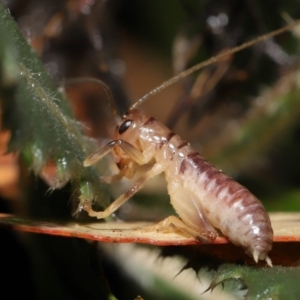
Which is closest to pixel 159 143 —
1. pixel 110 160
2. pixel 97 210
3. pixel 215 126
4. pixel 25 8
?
pixel 110 160

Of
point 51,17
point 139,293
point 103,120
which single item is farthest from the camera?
point 103,120

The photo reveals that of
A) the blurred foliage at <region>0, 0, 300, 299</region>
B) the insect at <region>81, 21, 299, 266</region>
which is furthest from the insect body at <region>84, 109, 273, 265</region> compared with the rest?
the blurred foliage at <region>0, 0, 300, 299</region>

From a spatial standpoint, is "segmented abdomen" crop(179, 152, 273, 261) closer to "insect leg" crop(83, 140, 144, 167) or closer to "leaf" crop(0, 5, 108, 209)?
"insect leg" crop(83, 140, 144, 167)

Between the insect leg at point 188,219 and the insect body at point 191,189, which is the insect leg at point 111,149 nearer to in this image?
the insect body at point 191,189

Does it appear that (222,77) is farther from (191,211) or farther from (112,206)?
(112,206)

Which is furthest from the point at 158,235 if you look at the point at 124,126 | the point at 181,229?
the point at 124,126

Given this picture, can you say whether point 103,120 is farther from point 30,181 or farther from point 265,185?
point 30,181
